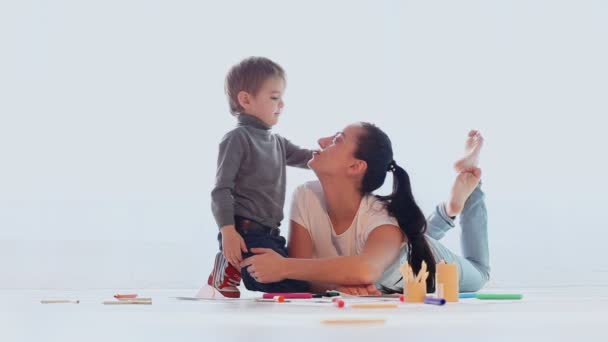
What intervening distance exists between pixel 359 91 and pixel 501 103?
613mm

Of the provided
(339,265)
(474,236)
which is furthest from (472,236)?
(339,265)

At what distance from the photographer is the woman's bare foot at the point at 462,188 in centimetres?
261

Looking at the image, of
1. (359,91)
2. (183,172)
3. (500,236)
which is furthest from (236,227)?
(500,236)

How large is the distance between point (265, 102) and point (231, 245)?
1.48 ft

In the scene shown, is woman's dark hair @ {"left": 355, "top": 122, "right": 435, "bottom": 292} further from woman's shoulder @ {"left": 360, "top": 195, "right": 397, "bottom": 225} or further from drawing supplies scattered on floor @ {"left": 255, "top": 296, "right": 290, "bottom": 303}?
drawing supplies scattered on floor @ {"left": 255, "top": 296, "right": 290, "bottom": 303}

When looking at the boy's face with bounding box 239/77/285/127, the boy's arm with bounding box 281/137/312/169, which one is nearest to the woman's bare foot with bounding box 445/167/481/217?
the boy's arm with bounding box 281/137/312/169

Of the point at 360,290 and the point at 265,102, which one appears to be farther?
the point at 265,102

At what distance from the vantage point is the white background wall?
3.43 m

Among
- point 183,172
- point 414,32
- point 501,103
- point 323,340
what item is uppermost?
point 414,32

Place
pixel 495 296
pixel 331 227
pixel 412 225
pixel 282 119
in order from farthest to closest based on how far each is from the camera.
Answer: pixel 282 119 < pixel 331 227 < pixel 412 225 < pixel 495 296

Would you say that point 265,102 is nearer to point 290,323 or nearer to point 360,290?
point 360,290

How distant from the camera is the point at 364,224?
2373 millimetres

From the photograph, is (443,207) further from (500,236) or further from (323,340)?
(323,340)

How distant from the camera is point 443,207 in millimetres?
2686
